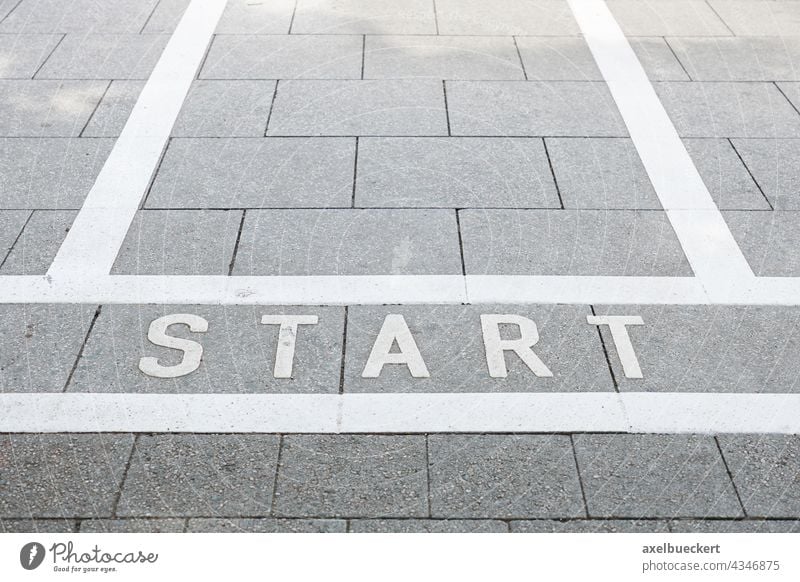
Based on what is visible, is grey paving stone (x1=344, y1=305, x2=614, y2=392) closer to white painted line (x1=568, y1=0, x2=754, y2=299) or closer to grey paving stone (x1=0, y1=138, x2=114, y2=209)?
white painted line (x1=568, y1=0, x2=754, y2=299)

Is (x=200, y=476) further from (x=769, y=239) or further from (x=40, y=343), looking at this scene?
(x=769, y=239)

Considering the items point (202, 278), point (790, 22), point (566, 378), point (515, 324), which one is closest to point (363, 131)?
point (202, 278)

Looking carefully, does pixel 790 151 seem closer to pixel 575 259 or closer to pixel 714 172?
pixel 714 172

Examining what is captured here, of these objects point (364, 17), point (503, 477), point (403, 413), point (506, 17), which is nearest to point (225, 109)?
point (364, 17)

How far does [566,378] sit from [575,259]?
3.70ft

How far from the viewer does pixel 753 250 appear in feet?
17.9

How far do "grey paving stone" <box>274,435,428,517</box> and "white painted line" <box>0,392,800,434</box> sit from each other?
0.31 ft

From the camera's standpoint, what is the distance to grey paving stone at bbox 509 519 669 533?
361cm

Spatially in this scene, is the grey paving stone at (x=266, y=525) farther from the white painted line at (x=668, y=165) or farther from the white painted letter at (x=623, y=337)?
the white painted line at (x=668, y=165)

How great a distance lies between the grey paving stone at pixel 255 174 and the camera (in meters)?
5.87

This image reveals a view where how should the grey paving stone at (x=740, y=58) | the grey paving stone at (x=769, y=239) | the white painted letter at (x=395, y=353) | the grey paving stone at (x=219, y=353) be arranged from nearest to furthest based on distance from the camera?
the grey paving stone at (x=219, y=353) < the white painted letter at (x=395, y=353) < the grey paving stone at (x=769, y=239) < the grey paving stone at (x=740, y=58)

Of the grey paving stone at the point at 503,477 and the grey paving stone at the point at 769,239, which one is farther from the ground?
the grey paving stone at the point at 769,239

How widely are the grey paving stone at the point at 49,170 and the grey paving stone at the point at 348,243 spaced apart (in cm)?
132

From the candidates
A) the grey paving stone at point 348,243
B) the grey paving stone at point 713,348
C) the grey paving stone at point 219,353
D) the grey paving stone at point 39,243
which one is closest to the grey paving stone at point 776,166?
the grey paving stone at point 713,348
